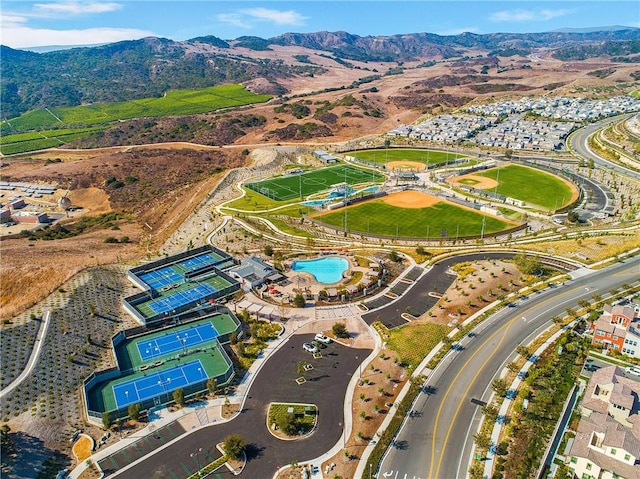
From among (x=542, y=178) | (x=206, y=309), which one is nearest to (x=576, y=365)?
(x=206, y=309)

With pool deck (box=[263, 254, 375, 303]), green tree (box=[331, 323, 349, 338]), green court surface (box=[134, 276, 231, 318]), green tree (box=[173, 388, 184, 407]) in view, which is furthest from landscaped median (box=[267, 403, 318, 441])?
green court surface (box=[134, 276, 231, 318])

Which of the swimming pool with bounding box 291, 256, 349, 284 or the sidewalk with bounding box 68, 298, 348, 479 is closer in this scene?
the sidewalk with bounding box 68, 298, 348, 479

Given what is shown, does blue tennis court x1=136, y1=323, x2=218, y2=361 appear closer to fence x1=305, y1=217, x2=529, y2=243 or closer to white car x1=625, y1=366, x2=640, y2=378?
fence x1=305, y1=217, x2=529, y2=243

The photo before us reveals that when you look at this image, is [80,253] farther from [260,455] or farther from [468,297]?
[468,297]

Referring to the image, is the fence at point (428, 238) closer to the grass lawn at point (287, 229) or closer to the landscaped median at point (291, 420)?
the grass lawn at point (287, 229)

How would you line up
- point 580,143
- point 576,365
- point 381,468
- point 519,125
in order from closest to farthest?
point 381,468, point 576,365, point 580,143, point 519,125

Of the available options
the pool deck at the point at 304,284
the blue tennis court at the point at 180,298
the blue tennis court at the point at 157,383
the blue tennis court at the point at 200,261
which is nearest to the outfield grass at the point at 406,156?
the pool deck at the point at 304,284
